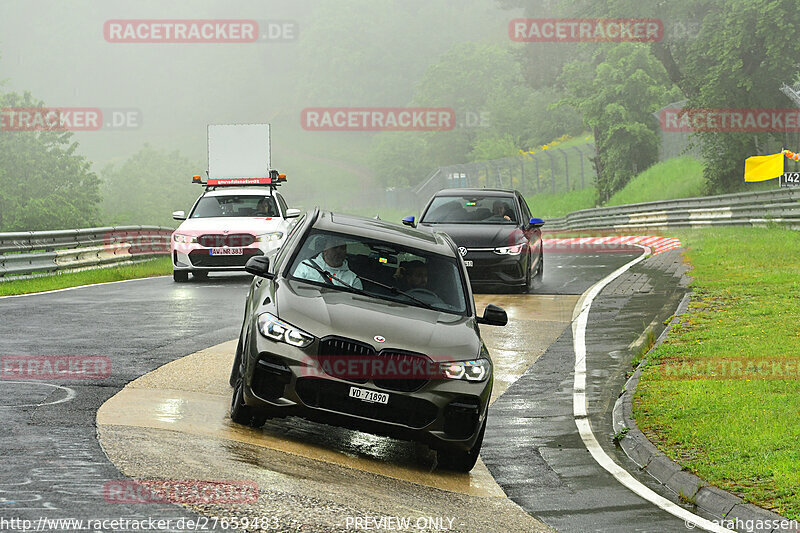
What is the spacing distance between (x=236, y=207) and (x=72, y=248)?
4348 mm

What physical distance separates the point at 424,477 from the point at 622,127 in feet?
174

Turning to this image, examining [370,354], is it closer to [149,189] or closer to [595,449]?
[595,449]

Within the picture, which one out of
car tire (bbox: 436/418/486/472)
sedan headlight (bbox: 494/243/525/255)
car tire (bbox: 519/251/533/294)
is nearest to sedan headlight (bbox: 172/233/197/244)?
sedan headlight (bbox: 494/243/525/255)

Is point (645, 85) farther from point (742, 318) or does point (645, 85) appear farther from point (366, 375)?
point (366, 375)

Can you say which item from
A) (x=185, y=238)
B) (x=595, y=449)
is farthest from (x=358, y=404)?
(x=185, y=238)

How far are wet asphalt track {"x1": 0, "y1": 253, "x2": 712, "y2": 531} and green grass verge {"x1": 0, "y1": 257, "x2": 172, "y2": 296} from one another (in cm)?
111

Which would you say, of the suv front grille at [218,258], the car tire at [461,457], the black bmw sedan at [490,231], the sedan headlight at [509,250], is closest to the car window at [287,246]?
the car tire at [461,457]

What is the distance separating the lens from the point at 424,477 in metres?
7.93

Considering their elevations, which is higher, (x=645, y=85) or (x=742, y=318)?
(x=645, y=85)

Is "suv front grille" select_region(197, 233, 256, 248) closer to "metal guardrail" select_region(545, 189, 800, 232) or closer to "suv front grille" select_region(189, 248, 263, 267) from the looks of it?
"suv front grille" select_region(189, 248, 263, 267)

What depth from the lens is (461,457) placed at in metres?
8.15

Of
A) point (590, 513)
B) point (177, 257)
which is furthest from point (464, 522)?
point (177, 257)

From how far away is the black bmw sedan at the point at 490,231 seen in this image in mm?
19094

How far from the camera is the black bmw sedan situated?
19.1m
